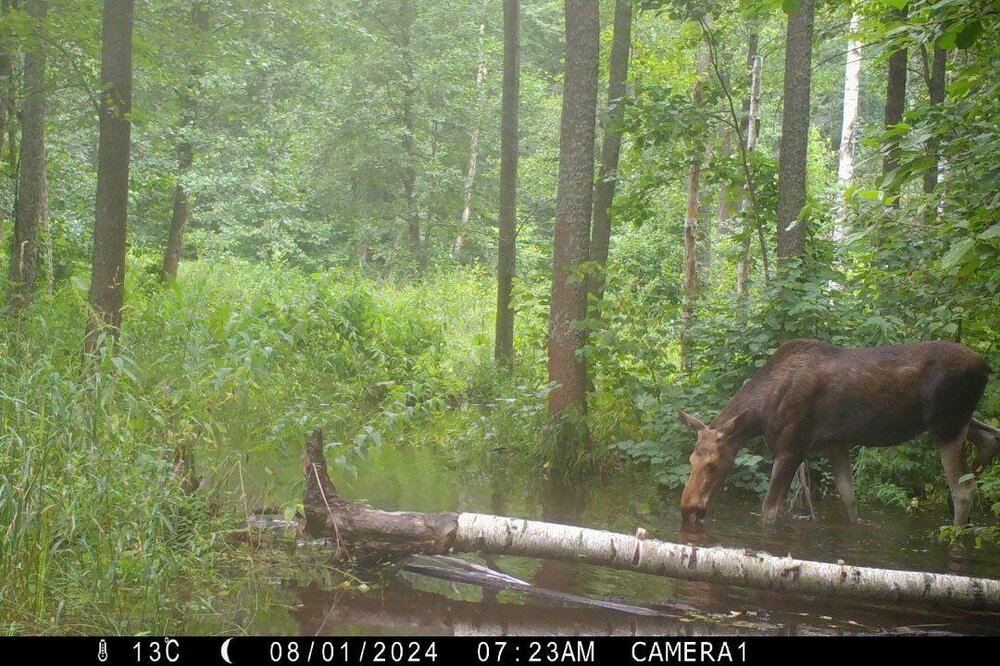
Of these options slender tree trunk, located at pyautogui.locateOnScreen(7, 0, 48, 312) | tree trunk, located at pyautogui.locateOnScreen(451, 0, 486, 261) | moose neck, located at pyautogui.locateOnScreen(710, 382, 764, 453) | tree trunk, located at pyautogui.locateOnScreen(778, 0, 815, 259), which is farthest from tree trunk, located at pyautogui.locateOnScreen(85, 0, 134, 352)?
tree trunk, located at pyautogui.locateOnScreen(451, 0, 486, 261)

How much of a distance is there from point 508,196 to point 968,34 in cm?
1235

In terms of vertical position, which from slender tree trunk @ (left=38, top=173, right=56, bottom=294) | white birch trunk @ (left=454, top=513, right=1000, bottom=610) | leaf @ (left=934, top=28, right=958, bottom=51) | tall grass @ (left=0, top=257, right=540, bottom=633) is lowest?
white birch trunk @ (left=454, top=513, right=1000, bottom=610)

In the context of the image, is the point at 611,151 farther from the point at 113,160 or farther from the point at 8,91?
the point at 8,91

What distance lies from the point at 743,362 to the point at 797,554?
3836 millimetres

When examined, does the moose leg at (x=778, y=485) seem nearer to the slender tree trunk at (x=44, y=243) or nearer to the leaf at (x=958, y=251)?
the leaf at (x=958, y=251)

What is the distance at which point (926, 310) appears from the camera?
1104 centimetres

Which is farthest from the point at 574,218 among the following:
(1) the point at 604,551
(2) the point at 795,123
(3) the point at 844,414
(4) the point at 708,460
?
(1) the point at 604,551

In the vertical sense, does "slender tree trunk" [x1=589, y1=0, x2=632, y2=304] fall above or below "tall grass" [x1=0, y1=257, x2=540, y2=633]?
above

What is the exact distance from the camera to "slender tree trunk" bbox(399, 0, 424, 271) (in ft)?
93.8

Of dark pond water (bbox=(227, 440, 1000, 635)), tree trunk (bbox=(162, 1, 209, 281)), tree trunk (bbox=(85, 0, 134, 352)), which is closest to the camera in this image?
dark pond water (bbox=(227, 440, 1000, 635))

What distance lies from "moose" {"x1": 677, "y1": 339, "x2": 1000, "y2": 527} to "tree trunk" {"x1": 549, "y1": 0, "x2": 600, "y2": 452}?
236 centimetres

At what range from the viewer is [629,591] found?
6.99 meters

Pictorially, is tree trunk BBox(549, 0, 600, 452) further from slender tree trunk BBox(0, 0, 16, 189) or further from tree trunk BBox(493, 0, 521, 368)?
slender tree trunk BBox(0, 0, 16, 189)
